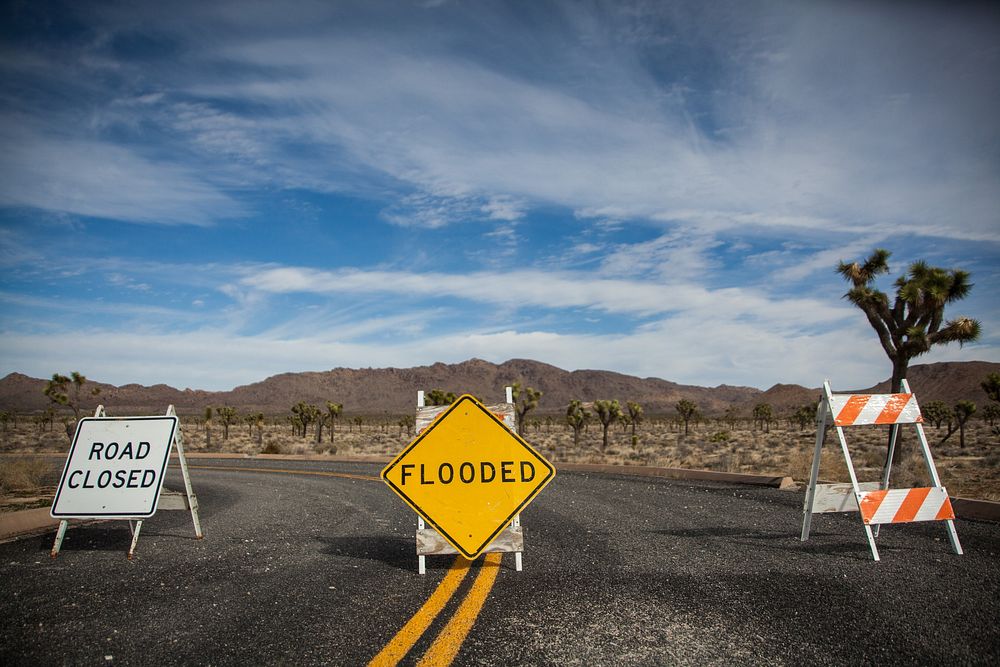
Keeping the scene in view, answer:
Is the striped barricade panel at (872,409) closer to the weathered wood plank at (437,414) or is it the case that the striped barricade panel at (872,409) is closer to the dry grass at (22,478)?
the weathered wood plank at (437,414)

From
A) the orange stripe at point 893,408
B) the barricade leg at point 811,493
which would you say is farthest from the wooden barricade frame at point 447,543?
the orange stripe at point 893,408

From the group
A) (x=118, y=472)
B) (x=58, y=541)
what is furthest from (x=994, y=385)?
(x=58, y=541)

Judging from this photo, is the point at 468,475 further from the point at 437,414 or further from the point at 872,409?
the point at 872,409

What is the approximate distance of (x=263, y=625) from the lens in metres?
4.07

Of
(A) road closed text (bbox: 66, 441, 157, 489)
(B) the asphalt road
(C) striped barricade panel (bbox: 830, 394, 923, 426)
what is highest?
(C) striped barricade panel (bbox: 830, 394, 923, 426)

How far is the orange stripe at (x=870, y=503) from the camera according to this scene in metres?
5.98

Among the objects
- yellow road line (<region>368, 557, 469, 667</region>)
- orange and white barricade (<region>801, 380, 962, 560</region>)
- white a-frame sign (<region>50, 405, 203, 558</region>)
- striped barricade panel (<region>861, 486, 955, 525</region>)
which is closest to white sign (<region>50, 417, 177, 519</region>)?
white a-frame sign (<region>50, 405, 203, 558</region>)

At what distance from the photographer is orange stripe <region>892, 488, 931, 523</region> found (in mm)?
6035

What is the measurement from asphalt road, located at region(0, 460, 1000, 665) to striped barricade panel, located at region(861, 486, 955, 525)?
14.0 inches

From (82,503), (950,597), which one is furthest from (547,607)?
(82,503)

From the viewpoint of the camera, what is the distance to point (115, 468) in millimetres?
6984

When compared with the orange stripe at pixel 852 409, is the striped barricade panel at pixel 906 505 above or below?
below

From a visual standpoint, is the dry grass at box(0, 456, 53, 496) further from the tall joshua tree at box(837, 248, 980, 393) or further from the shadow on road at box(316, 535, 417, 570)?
the tall joshua tree at box(837, 248, 980, 393)

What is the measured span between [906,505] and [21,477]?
631 inches
